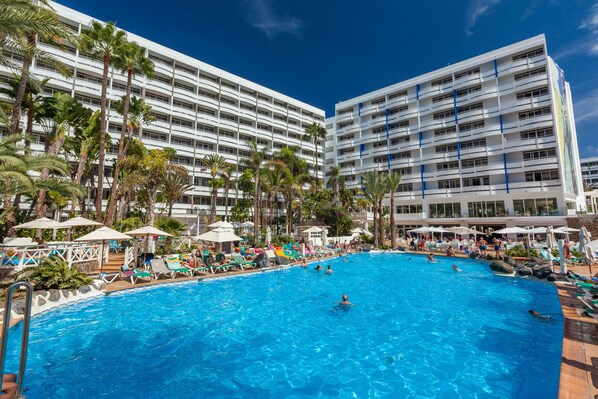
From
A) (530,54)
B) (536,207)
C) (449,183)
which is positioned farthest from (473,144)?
(530,54)

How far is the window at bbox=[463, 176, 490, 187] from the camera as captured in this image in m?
39.8

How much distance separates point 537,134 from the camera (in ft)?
120

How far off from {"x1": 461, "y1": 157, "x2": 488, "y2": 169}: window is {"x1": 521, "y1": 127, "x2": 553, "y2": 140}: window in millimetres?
4999

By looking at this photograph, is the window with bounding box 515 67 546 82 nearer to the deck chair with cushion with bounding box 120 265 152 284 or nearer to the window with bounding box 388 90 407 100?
the window with bounding box 388 90 407 100

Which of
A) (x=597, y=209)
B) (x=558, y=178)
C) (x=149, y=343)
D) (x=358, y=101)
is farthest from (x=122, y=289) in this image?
(x=597, y=209)

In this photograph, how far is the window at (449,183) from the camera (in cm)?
4222

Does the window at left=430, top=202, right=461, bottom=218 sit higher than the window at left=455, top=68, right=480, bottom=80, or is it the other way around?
the window at left=455, top=68, right=480, bottom=80

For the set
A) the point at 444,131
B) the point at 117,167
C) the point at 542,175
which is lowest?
the point at 117,167

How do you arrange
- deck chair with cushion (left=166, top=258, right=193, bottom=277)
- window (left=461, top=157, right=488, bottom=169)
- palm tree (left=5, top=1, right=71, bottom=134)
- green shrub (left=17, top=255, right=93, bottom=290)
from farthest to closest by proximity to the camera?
window (left=461, top=157, right=488, bottom=169) < deck chair with cushion (left=166, top=258, right=193, bottom=277) < green shrub (left=17, top=255, right=93, bottom=290) < palm tree (left=5, top=1, right=71, bottom=134)

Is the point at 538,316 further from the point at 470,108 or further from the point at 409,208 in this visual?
the point at 470,108

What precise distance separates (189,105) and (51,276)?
124 feet

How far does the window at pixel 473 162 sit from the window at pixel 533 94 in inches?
347

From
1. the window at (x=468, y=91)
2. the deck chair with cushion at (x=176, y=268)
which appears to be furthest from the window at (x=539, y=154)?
the deck chair with cushion at (x=176, y=268)

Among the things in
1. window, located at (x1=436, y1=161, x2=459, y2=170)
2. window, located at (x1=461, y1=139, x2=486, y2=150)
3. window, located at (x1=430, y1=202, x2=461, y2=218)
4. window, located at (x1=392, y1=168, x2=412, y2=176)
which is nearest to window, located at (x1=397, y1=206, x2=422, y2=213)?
window, located at (x1=430, y1=202, x2=461, y2=218)
